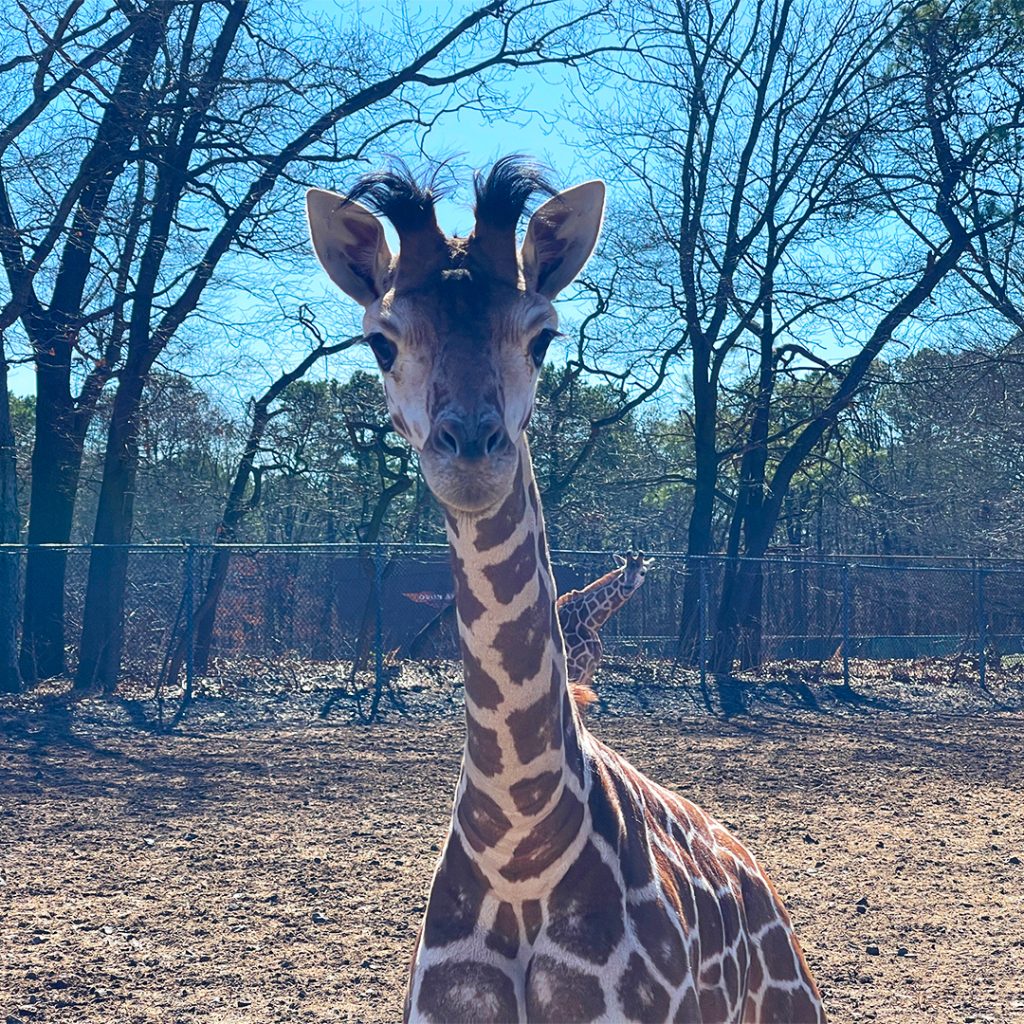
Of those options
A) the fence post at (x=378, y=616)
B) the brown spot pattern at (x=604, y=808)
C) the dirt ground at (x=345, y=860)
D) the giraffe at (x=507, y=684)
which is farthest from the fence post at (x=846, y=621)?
the brown spot pattern at (x=604, y=808)

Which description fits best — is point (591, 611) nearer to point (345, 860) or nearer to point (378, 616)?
point (378, 616)

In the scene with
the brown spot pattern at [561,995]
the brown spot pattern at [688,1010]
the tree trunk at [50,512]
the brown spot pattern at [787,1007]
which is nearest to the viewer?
the brown spot pattern at [561,995]

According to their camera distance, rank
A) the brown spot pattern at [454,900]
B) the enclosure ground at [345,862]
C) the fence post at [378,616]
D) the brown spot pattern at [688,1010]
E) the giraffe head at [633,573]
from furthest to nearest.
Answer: the fence post at [378,616]
the giraffe head at [633,573]
the enclosure ground at [345,862]
the brown spot pattern at [454,900]
the brown spot pattern at [688,1010]

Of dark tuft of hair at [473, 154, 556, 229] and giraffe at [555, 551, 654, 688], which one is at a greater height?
dark tuft of hair at [473, 154, 556, 229]

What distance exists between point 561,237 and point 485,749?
4.80 feet

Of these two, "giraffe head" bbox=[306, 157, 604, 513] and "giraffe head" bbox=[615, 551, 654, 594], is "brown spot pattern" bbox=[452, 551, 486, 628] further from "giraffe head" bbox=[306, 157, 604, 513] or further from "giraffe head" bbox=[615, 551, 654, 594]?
"giraffe head" bbox=[615, 551, 654, 594]

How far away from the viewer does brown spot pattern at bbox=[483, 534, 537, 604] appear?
3.00m

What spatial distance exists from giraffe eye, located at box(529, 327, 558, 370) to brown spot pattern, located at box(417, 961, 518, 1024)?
1.54 m

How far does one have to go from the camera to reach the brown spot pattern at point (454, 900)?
303cm

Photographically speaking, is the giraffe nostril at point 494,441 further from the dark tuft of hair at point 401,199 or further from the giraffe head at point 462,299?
the dark tuft of hair at point 401,199

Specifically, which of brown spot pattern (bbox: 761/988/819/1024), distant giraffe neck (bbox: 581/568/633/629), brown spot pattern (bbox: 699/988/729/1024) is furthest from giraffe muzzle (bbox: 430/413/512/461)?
distant giraffe neck (bbox: 581/568/633/629)

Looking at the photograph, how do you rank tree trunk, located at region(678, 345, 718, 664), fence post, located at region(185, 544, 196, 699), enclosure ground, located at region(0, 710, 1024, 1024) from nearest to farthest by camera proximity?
enclosure ground, located at region(0, 710, 1024, 1024) → fence post, located at region(185, 544, 196, 699) → tree trunk, located at region(678, 345, 718, 664)

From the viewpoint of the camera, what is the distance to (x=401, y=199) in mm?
3150

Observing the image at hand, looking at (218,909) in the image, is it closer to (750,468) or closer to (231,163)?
(231,163)
